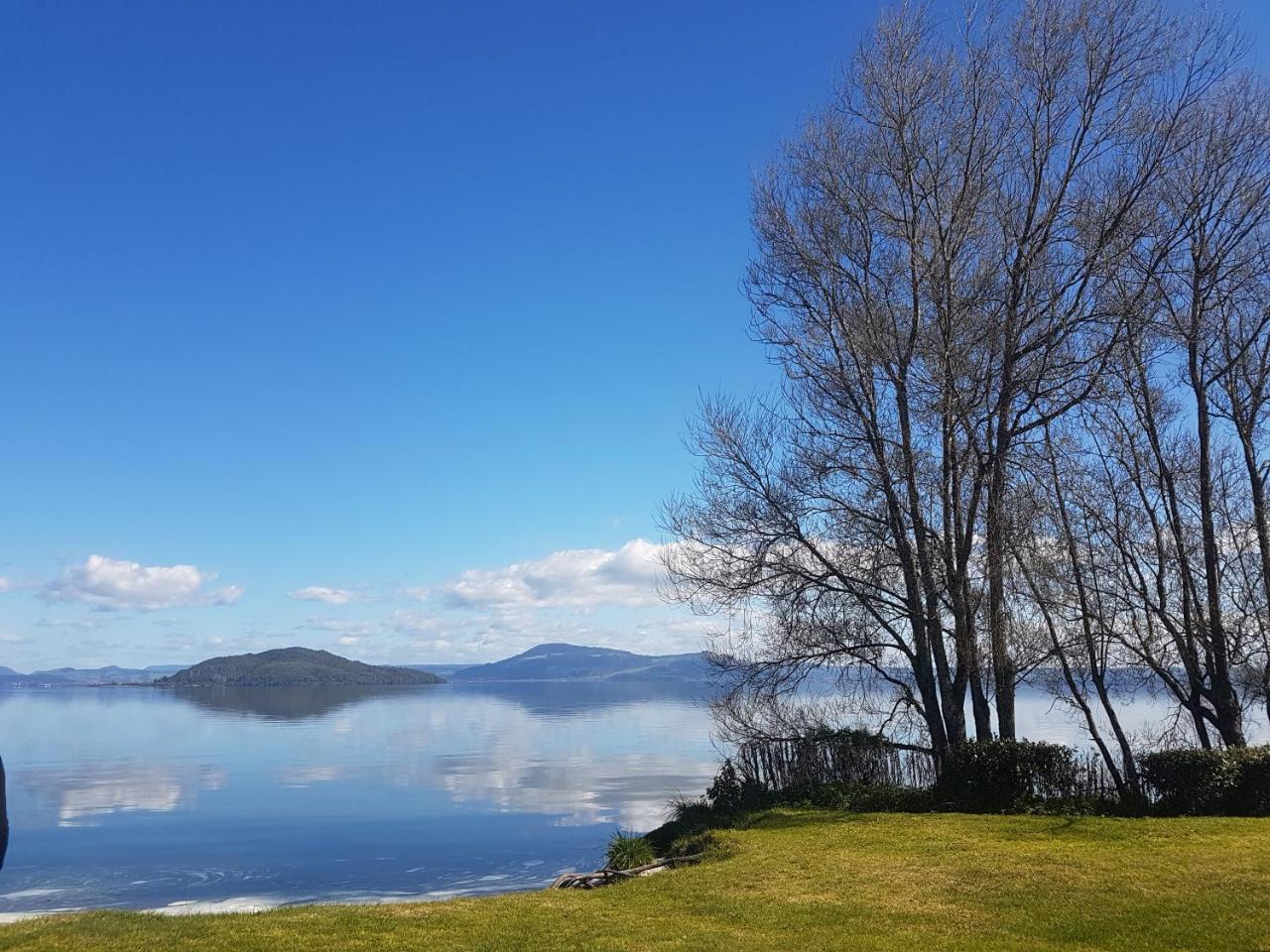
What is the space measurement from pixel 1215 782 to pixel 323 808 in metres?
19.0

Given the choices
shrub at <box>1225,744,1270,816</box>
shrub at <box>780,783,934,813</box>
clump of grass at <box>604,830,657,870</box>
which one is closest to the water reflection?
clump of grass at <box>604,830,657,870</box>

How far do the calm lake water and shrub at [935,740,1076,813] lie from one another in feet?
21.7

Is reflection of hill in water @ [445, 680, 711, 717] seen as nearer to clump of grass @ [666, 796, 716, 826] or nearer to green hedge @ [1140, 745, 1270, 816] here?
clump of grass @ [666, 796, 716, 826]

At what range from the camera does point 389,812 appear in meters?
23.0

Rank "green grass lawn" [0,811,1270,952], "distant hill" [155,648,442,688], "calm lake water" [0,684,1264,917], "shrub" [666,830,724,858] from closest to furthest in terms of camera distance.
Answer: "green grass lawn" [0,811,1270,952]
"shrub" [666,830,724,858]
"calm lake water" [0,684,1264,917]
"distant hill" [155,648,442,688]

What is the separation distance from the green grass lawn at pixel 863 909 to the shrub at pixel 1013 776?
2.71 metres

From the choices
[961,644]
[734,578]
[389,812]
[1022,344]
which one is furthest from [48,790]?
[1022,344]

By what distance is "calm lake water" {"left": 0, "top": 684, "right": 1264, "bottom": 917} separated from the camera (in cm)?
1548

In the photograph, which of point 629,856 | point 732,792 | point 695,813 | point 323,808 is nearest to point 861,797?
point 732,792

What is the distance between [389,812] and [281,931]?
1478 centimetres

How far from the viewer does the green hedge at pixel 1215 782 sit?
1422 centimetres

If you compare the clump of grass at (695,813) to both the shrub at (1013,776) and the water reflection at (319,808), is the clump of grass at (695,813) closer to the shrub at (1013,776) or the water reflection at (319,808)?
the water reflection at (319,808)

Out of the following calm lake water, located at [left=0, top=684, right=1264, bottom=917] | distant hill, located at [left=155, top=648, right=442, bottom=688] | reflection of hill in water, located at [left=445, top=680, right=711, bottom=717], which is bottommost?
calm lake water, located at [left=0, top=684, right=1264, bottom=917]

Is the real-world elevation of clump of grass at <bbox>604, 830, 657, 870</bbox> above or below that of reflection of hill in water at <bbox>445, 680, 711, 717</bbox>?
below
